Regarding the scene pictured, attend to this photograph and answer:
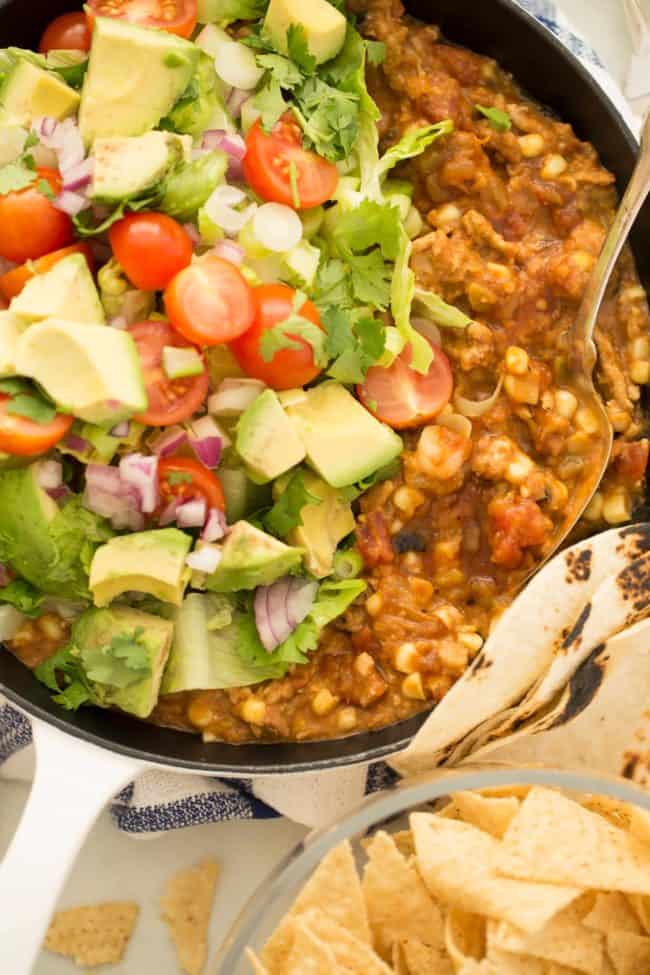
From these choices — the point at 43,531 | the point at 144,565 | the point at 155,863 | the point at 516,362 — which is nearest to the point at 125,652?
the point at 144,565

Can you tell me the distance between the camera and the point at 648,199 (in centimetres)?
346

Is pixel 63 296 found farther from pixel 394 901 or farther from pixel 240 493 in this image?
pixel 394 901

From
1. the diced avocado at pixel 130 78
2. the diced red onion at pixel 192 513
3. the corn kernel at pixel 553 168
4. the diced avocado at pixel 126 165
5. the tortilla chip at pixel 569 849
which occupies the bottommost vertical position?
A: the tortilla chip at pixel 569 849

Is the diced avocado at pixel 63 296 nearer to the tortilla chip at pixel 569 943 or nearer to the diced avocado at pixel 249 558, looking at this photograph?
the diced avocado at pixel 249 558

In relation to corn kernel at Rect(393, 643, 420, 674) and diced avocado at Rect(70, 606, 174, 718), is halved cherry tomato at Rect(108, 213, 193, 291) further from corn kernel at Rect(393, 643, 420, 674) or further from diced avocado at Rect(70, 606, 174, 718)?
corn kernel at Rect(393, 643, 420, 674)

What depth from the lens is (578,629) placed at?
10.1 feet

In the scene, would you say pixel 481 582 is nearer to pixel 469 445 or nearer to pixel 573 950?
pixel 469 445

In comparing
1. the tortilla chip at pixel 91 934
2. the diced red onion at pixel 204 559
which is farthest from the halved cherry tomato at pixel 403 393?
the tortilla chip at pixel 91 934

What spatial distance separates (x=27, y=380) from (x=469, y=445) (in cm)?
105

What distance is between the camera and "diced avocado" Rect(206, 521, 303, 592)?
120 inches

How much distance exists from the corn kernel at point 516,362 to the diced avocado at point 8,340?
1.15m

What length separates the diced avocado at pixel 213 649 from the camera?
10.4 feet

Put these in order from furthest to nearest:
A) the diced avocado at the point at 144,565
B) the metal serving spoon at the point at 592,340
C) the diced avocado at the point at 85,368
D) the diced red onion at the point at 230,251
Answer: the metal serving spoon at the point at 592,340 < the diced red onion at the point at 230,251 < the diced avocado at the point at 144,565 < the diced avocado at the point at 85,368

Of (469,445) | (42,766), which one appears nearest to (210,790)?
(42,766)
